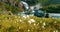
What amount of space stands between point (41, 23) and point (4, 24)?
1.02m

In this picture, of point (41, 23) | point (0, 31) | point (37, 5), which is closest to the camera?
point (0, 31)

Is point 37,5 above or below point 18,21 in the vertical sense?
A: below

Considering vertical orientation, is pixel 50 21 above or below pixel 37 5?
above

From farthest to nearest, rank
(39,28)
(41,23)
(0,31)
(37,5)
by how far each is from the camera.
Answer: (37,5)
(41,23)
(39,28)
(0,31)

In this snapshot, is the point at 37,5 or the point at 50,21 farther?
the point at 37,5

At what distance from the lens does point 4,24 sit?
18.1 feet

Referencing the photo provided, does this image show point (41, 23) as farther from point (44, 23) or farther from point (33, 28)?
point (33, 28)

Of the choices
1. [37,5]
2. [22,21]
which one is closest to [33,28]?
[22,21]

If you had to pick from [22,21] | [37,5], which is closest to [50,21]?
[22,21]

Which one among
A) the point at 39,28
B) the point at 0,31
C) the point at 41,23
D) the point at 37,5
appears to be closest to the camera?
the point at 0,31

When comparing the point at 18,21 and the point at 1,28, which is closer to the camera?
the point at 1,28

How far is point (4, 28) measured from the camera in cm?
527

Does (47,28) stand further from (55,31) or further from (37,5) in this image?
(37,5)

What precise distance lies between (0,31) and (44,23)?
51.3 inches
